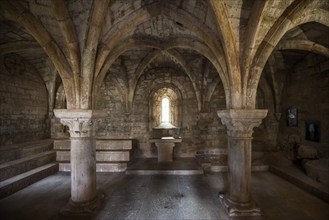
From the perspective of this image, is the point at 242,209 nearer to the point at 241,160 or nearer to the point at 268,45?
the point at 241,160

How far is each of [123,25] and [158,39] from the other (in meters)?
1.73

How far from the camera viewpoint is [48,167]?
243 inches

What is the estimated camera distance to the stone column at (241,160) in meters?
3.61

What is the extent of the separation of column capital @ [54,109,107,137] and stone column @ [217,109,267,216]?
282 cm

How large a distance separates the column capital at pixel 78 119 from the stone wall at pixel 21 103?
176 inches

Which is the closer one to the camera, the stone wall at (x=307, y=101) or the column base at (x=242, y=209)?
the column base at (x=242, y=209)

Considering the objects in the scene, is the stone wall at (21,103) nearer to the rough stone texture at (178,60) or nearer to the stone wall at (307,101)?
the rough stone texture at (178,60)

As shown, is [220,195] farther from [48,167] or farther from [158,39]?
[48,167]

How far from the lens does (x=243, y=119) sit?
366cm

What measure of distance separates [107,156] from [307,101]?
765 centimetres

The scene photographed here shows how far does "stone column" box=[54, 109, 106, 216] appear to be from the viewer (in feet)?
12.0

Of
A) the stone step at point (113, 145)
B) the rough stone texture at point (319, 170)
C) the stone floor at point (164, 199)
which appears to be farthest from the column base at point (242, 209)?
the stone step at point (113, 145)

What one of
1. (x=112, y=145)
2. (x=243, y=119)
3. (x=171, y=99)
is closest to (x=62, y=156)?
(x=112, y=145)

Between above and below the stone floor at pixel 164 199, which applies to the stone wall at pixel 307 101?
above
